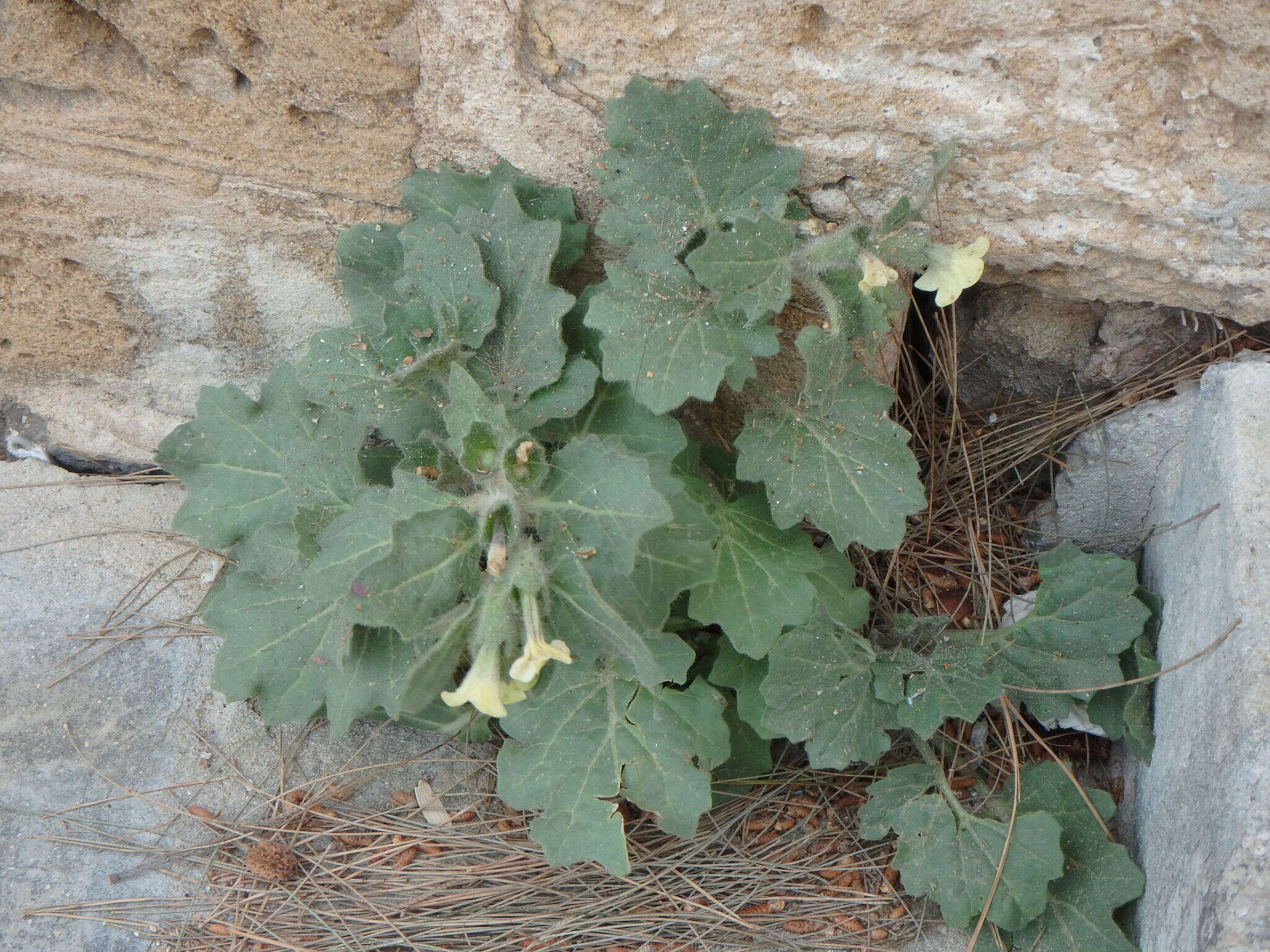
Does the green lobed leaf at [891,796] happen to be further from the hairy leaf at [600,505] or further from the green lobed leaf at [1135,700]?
the hairy leaf at [600,505]

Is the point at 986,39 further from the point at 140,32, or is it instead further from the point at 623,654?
the point at 140,32

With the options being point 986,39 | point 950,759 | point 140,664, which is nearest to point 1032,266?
point 986,39

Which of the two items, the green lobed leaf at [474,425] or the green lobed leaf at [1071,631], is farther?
the green lobed leaf at [1071,631]

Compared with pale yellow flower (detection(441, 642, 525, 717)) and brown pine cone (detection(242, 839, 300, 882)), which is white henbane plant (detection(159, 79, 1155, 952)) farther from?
brown pine cone (detection(242, 839, 300, 882))

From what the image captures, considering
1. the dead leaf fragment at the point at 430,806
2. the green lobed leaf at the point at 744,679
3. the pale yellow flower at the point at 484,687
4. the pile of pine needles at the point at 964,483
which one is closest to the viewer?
the pale yellow flower at the point at 484,687

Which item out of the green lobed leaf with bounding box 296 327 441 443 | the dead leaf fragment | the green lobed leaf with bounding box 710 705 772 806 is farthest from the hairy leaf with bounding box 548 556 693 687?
the dead leaf fragment

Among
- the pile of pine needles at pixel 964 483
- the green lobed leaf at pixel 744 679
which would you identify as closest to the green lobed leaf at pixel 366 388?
the green lobed leaf at pixel 744 679

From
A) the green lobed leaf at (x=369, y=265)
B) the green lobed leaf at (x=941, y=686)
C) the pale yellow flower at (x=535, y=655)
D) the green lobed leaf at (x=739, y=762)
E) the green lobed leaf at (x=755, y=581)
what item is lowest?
the green lobed leaf at (x=739, y=762)
